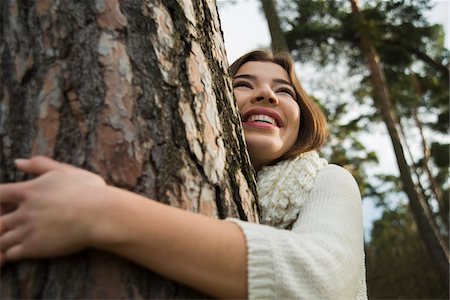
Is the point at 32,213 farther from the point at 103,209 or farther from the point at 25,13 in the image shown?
the point at 25,13

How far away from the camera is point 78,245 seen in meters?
0.90

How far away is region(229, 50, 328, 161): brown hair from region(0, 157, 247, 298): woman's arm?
1.14 meters

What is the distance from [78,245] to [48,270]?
0.30 ft

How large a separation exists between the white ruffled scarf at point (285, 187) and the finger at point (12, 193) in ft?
2.58

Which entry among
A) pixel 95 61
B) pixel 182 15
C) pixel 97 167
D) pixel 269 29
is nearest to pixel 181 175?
pixel 97 167

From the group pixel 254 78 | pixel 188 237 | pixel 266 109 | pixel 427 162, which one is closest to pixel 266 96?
pixel 266 109

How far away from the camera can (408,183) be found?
8758 mm

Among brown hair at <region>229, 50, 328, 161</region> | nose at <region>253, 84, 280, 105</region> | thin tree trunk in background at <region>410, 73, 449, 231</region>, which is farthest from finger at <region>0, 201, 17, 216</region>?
thin tree trunk in background at <region>410, 73, 449, 231</region>

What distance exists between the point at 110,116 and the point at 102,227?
25 centimetres

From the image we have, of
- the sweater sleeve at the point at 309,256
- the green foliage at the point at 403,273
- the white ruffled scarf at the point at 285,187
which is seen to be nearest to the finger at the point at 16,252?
the sweater sleeve at the point at 309,256

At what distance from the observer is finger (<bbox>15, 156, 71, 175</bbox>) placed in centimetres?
95

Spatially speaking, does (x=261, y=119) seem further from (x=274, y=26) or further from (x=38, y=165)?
(x=274, y=26)

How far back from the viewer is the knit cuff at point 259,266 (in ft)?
3.33

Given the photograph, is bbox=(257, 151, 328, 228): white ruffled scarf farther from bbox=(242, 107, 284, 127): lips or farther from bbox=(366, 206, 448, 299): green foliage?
bbox=(366, 206, 448, 299): green foliage
